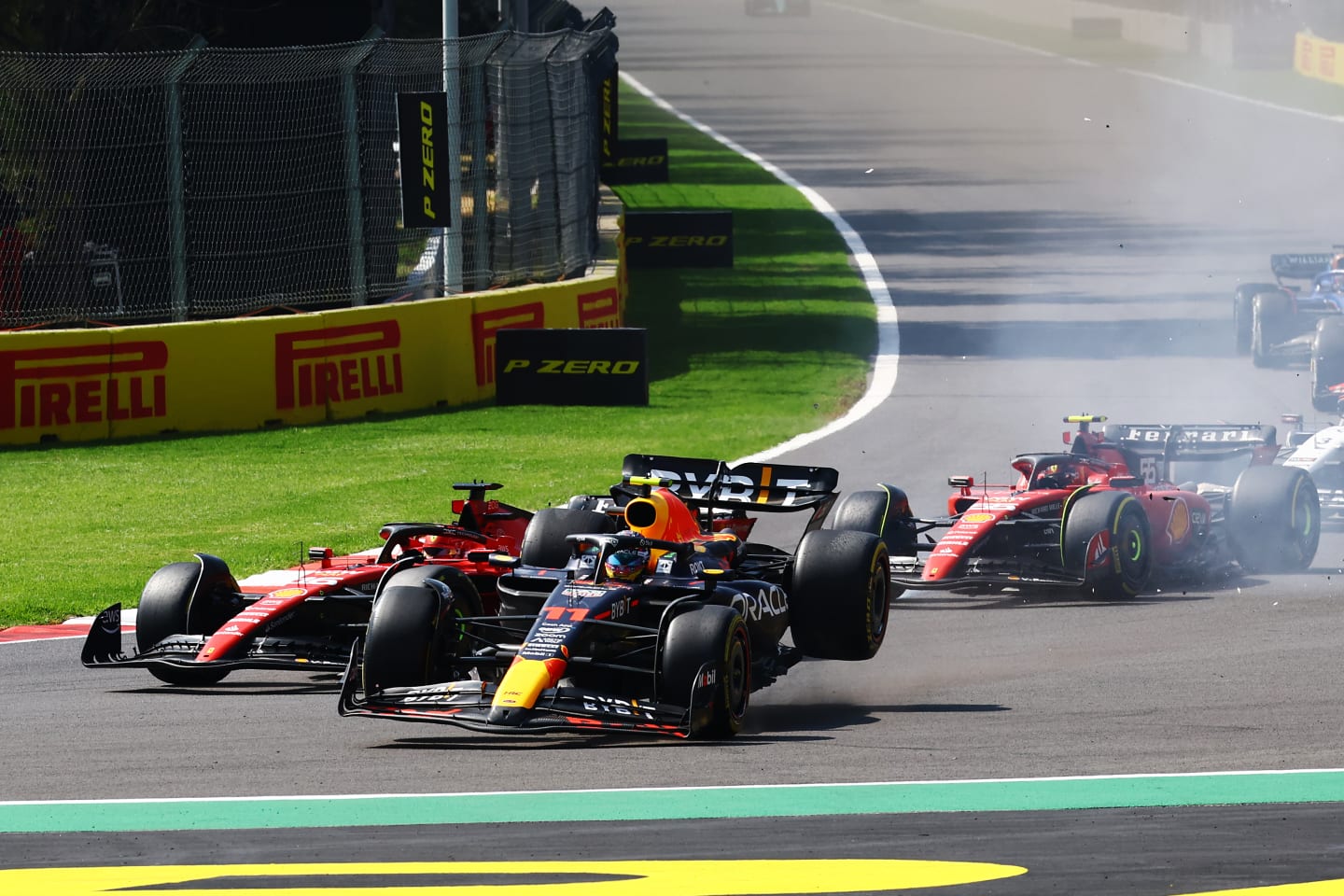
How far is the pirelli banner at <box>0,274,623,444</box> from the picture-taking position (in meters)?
17.4

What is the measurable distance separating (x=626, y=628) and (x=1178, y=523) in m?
5.00

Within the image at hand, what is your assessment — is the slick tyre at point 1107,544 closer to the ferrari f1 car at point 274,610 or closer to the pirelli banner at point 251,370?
the ferrari f1 car at point 274,610

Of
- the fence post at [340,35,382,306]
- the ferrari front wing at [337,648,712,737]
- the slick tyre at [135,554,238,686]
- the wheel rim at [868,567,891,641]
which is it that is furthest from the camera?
the fence post at [340,35,382,306]

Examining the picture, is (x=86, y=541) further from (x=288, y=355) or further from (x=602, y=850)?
(x=602, y=850)

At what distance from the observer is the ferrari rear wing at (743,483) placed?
10789 millimetres

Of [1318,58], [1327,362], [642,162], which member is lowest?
[1327,362]

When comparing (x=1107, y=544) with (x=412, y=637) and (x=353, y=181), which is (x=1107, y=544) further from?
(x=353, y=181)

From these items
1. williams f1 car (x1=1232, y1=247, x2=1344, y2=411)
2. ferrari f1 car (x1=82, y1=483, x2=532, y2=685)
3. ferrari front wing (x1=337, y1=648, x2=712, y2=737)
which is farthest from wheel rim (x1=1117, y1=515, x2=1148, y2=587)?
williams f1 car (x1=1232, y1=247, x2=1344, y2=411)

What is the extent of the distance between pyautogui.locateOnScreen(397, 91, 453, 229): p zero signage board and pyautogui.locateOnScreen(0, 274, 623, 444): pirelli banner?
832 mm

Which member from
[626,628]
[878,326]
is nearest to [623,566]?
[626,628]

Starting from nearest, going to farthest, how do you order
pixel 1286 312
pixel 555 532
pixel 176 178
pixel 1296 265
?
1. pixel 555 532
2. pixel 176 178
3. pixel 1286 312
4. pixel 1296 265

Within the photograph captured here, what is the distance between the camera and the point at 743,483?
1084 cm

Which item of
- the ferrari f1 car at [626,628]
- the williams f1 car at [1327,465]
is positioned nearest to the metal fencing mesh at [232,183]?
the ferrari f1 car at [626,628]

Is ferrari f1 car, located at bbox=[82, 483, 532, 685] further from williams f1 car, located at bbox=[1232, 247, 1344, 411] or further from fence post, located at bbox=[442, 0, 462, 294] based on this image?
williams f1 car, located at bbox=[1232, 247, 1344, 411]
